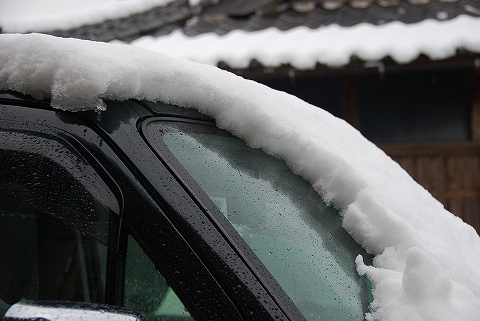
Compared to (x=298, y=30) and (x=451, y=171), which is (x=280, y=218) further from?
(x=451, y=171)

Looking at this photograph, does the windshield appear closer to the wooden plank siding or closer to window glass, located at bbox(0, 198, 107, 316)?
window glass, located at bbox(0, 198, 107, 316)

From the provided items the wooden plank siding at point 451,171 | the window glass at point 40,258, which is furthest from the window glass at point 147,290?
the wooden plank siding at point 451,171

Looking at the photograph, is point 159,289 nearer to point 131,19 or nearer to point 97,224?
point 97,224

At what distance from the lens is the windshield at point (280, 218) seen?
898 mm

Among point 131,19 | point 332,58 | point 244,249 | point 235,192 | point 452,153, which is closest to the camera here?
point 244,249

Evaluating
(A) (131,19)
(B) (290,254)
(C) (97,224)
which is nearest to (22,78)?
(C) (97,224)

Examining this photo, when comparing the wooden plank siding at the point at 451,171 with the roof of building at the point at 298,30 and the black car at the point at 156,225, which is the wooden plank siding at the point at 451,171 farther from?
the black car at the point at 156,225

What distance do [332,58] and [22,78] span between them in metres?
3.39

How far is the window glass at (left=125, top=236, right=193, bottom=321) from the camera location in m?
0.85

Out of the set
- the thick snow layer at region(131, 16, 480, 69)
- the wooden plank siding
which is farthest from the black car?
the wooden plank siding

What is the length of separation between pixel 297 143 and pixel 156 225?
400 millimetres

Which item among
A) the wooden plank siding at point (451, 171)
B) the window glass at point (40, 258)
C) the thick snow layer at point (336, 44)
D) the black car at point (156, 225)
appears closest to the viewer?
the black car at point (156, 225)

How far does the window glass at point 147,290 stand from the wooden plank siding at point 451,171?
4155 millimetres

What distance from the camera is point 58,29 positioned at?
5910 mm
